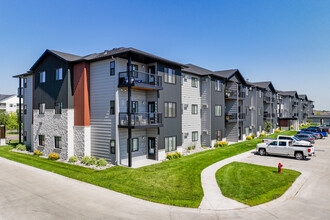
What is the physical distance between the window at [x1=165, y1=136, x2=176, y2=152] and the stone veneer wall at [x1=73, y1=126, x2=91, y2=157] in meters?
7.73

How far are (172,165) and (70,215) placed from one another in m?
10.3

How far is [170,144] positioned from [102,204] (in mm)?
12299

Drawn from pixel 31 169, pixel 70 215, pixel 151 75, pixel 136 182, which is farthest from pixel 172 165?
pixel 31 169

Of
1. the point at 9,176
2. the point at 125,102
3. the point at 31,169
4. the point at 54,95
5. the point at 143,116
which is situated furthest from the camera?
the point at 54,95

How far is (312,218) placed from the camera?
9789 mm

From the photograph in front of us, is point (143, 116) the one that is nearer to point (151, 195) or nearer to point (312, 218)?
point (151, 195)

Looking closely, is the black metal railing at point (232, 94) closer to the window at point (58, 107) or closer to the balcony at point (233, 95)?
the balcony at point (233, 95)

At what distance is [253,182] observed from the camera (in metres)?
14.9

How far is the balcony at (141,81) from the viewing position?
18691 mm

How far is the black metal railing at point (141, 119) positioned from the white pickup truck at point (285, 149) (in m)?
12.4

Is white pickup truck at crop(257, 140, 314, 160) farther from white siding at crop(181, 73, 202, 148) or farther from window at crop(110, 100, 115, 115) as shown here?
window at crop(110, 100, 115, 115)

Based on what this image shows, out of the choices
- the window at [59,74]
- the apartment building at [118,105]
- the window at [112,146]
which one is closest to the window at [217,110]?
the apartment building at [118,105]

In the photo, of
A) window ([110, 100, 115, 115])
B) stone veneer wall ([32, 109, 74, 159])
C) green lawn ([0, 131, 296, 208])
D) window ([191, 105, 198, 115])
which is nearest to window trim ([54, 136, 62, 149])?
stone veneer wall ([32, 109, 74, 159])

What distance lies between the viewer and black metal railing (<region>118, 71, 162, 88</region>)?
742 inches
